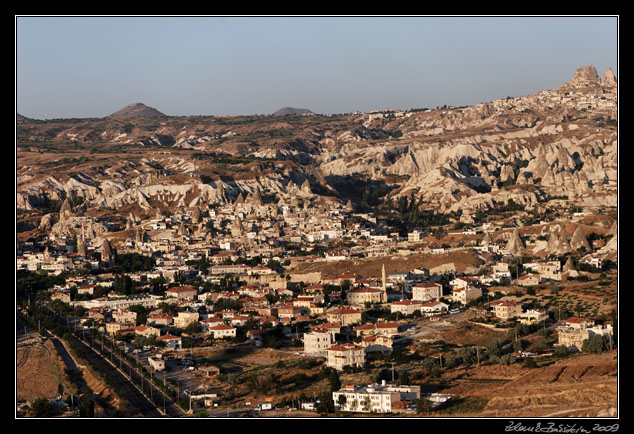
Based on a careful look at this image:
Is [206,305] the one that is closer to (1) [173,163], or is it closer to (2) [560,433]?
(2) [560,433]

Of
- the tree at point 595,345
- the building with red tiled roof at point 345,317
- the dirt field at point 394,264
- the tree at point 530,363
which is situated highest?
the dirt field at point 394,264

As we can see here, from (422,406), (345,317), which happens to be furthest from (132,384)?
(345,317)

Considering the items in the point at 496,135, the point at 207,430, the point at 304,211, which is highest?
the point at 496,135

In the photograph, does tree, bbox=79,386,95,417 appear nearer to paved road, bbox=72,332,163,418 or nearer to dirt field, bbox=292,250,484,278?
paved road, bbox=72,332,163,418

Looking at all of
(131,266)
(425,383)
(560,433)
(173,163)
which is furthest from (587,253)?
(173,163)

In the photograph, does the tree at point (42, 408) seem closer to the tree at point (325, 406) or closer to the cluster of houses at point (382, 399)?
the tree at point (325, 406)

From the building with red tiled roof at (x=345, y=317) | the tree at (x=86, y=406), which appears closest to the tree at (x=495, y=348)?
the building with red tiled roof at (x=345, y=317)

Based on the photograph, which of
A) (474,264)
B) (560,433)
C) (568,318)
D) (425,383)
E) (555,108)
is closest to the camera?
(560,433)

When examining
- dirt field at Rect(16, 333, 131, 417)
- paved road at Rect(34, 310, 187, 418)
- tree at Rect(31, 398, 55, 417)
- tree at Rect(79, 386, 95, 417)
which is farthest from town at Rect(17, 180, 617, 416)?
tree at Rect(31, 398, 55, 417)
